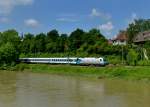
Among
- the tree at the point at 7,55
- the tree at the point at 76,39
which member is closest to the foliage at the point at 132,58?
the tree at the point at 7,55

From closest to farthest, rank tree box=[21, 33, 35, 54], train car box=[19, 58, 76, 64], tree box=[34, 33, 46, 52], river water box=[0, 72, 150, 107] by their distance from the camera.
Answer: river water box=[0, 72, 150, 107] → train car box=[19, 58, 76, 64] → tree box=[34, 33, 46, 52] → tree box=[21, 33, 35, 54]

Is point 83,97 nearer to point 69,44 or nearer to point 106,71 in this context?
point 106,71

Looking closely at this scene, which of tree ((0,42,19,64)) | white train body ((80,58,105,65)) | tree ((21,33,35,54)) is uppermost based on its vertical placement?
tree ((21,33,35,54))

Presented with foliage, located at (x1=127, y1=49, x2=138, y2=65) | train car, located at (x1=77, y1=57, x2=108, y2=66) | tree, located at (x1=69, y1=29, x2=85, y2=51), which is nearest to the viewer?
foliage, located at (x1=127, y1=49, x2=138, y2=65)

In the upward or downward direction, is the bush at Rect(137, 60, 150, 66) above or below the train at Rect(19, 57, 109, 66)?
below

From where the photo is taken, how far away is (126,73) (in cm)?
5553

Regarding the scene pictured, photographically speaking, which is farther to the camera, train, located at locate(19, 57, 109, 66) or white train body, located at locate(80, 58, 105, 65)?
train, located at locate(19, 57, 109, 66)

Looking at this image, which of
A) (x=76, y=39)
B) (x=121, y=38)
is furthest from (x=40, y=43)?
(x=121, y=38)

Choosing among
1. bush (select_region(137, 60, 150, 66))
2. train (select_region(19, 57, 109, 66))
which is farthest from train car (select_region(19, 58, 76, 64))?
bush (select_region(137, 60, 150, 66))

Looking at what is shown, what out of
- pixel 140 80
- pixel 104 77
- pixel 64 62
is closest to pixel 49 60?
pixel 64 62

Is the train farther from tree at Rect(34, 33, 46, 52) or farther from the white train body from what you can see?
tree at Rect(34, 33, 46, 52)

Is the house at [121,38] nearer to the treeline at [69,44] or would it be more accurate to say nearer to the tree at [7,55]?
the treeline at [69,44]

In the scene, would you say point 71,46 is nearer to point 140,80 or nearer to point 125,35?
point 125,35

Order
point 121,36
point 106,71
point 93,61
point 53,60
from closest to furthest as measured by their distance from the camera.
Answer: point 106,71 < point 93,61 < point 53,60 < point 121,36
